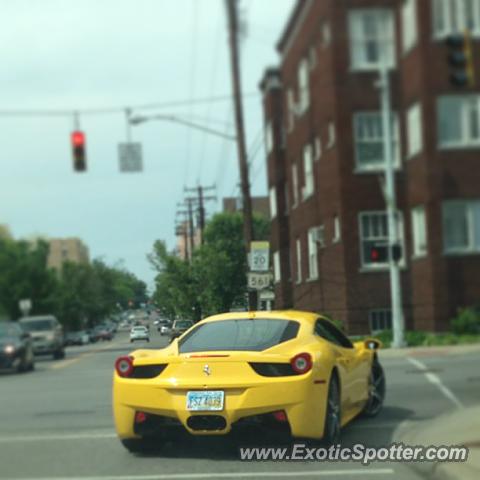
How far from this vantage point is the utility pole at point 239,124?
13.1 metres

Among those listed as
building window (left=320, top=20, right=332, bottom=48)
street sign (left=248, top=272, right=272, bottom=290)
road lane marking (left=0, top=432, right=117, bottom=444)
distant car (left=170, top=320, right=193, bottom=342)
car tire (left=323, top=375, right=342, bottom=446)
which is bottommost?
road lane marking (left=0, top=432, right=117, bottom=444)

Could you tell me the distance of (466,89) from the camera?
12750 millimetres

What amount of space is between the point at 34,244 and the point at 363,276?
980 centimetres

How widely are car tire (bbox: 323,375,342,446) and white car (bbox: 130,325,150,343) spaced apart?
13.6 ft

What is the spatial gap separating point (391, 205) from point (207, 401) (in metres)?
7.11

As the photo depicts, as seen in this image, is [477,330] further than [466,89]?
Yes

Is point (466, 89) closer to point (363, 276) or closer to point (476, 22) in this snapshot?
point (476, 22)

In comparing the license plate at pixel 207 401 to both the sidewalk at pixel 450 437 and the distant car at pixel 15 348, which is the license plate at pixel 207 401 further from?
the distant car at pixel 15 348

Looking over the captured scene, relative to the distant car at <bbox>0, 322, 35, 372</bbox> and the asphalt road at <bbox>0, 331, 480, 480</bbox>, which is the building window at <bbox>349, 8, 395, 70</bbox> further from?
the distant car at <bbox>0, 322, 35, 372</bbox>

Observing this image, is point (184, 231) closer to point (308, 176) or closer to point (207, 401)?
point (308, 176)

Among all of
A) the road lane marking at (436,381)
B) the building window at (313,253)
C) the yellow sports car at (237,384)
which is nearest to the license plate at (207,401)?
the yellow sports car at (237,384)

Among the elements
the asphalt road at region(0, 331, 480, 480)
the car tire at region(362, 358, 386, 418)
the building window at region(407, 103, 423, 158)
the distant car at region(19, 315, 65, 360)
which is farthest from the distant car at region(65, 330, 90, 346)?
the car tire at region(362, 358, 386, 418)

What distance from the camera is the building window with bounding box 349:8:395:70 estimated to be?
11742mm

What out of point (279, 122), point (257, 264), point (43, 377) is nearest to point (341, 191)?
point (257, 264)
